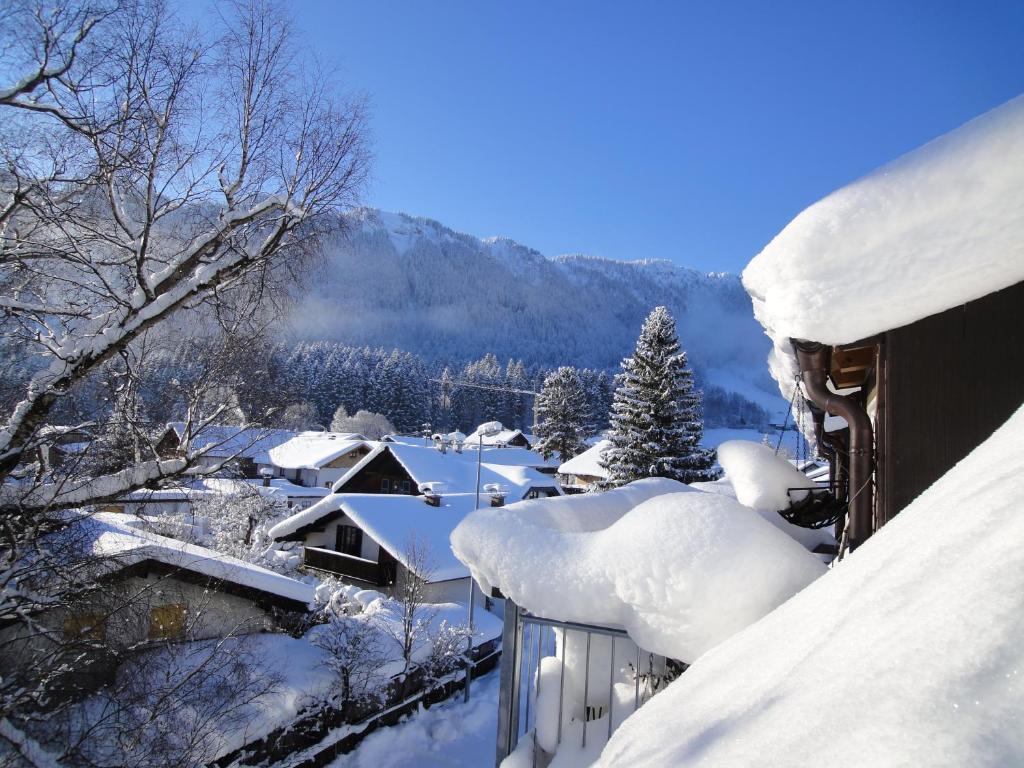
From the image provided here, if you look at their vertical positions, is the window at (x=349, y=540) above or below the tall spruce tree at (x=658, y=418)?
below

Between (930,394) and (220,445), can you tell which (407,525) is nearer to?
(220,445)

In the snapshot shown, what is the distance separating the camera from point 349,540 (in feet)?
74.5

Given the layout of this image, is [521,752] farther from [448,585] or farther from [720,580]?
[448,585]

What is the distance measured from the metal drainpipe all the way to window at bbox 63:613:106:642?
7895 mm

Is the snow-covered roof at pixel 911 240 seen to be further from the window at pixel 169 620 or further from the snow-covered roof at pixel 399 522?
the snow-covered roof at pixel 399 522

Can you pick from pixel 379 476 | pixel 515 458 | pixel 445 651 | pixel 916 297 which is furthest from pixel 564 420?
pixel 916 297

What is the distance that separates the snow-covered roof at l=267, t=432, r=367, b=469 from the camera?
44.7 metres

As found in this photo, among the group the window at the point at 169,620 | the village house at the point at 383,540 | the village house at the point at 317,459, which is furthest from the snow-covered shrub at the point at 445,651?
the village house at the point at 317,459

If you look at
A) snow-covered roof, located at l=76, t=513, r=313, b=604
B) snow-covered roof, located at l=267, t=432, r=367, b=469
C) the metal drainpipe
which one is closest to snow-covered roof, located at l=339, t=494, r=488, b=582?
snow-covered roof, located at l=76, t=513, r=313, b=604

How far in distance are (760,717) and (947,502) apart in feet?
2.99

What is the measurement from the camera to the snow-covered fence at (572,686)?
3.49 metres

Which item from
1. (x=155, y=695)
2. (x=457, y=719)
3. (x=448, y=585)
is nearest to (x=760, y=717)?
(x=155, y=695)

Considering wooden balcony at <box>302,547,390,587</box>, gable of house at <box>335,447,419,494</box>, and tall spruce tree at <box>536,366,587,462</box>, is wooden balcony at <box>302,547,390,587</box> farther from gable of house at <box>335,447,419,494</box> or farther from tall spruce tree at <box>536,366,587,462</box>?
tall spruce tree at <box>536,366,587,462</box>

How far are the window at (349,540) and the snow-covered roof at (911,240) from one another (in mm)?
22032
